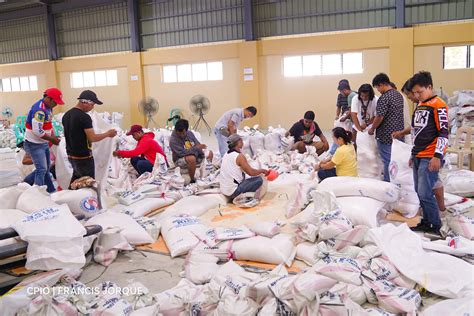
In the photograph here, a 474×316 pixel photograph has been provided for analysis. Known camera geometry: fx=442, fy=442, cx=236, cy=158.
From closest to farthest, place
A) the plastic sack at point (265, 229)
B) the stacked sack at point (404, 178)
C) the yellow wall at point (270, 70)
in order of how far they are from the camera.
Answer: the plastic sack at point (265, 229), the stacked sack at point (404, 178), the yellow wall at point (270, 70)

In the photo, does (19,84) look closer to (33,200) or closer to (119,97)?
(119,97)

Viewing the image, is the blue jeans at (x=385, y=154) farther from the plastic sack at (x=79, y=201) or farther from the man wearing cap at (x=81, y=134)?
the plastic sack at (x=79, y=201)

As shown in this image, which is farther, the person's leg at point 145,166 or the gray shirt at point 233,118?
the gray shirt at point 233,118

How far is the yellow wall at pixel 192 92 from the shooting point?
11695mm

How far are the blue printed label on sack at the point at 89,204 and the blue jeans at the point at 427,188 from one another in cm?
Answer: 244

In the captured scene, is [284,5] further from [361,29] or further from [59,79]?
[59,79]

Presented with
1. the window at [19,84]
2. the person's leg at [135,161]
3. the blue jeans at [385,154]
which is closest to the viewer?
the blue jeans at [385,154]

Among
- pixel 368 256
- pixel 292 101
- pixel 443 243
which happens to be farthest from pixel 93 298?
pixel 292 101

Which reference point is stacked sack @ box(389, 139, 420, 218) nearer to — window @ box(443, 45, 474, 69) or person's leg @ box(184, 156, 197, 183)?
person's leg @ box(184, 156, 197, 183)

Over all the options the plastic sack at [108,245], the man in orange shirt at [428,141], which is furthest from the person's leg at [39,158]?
the man in orange shirt at [428,141]

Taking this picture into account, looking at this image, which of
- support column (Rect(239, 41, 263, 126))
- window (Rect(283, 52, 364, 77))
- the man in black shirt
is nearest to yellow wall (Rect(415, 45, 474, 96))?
window (Rect(283, 52, 364, 77))

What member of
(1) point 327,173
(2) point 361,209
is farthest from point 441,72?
→ (2) point 361,209

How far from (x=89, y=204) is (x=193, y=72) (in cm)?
932

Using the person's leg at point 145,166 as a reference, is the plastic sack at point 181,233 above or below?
below
